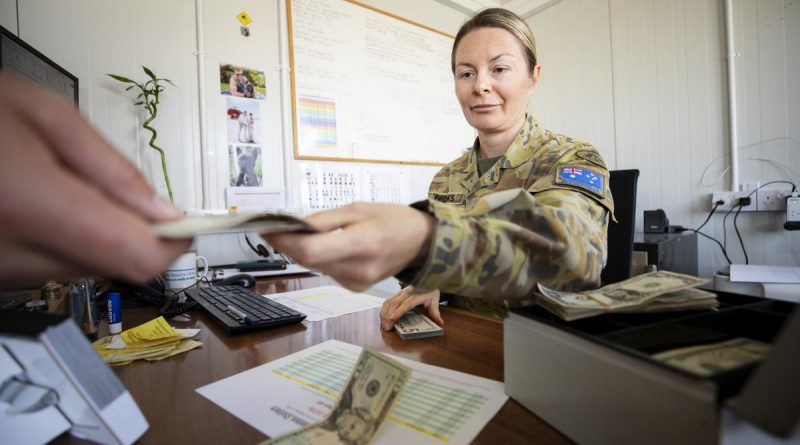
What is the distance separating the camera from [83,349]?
0.35 m

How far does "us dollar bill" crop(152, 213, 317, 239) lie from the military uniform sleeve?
0.15 metres

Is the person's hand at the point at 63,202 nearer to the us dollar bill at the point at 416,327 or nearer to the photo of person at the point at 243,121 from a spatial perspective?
the us dollar bill at the point at 416,327

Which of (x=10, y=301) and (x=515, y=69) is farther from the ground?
(x=515, y=69)

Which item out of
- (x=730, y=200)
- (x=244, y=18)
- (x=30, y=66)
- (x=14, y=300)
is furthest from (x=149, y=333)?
(x=730, y=200)

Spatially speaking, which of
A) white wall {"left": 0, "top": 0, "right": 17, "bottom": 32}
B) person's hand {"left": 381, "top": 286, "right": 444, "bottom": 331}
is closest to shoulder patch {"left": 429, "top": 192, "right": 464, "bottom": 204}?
person's hand {"left": 381, "top": 286, "right": 444, "bottom": 331}

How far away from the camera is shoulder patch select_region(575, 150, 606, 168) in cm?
80

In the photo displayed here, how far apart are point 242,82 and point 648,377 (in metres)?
1.91

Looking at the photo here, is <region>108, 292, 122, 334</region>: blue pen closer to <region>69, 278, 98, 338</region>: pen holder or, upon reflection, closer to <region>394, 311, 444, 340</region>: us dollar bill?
<region>69, 278, 98, 338</region>: pen holder

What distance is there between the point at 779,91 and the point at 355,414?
7.30 feet

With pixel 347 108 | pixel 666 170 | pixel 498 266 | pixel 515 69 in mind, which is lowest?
pixel 498 266

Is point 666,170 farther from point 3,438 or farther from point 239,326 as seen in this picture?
point 3,438

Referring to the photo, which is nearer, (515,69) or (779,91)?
(515,69)

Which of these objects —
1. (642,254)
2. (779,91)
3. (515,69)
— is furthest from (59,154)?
(779,91)

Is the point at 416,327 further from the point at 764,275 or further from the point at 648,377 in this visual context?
the point at 764,275
